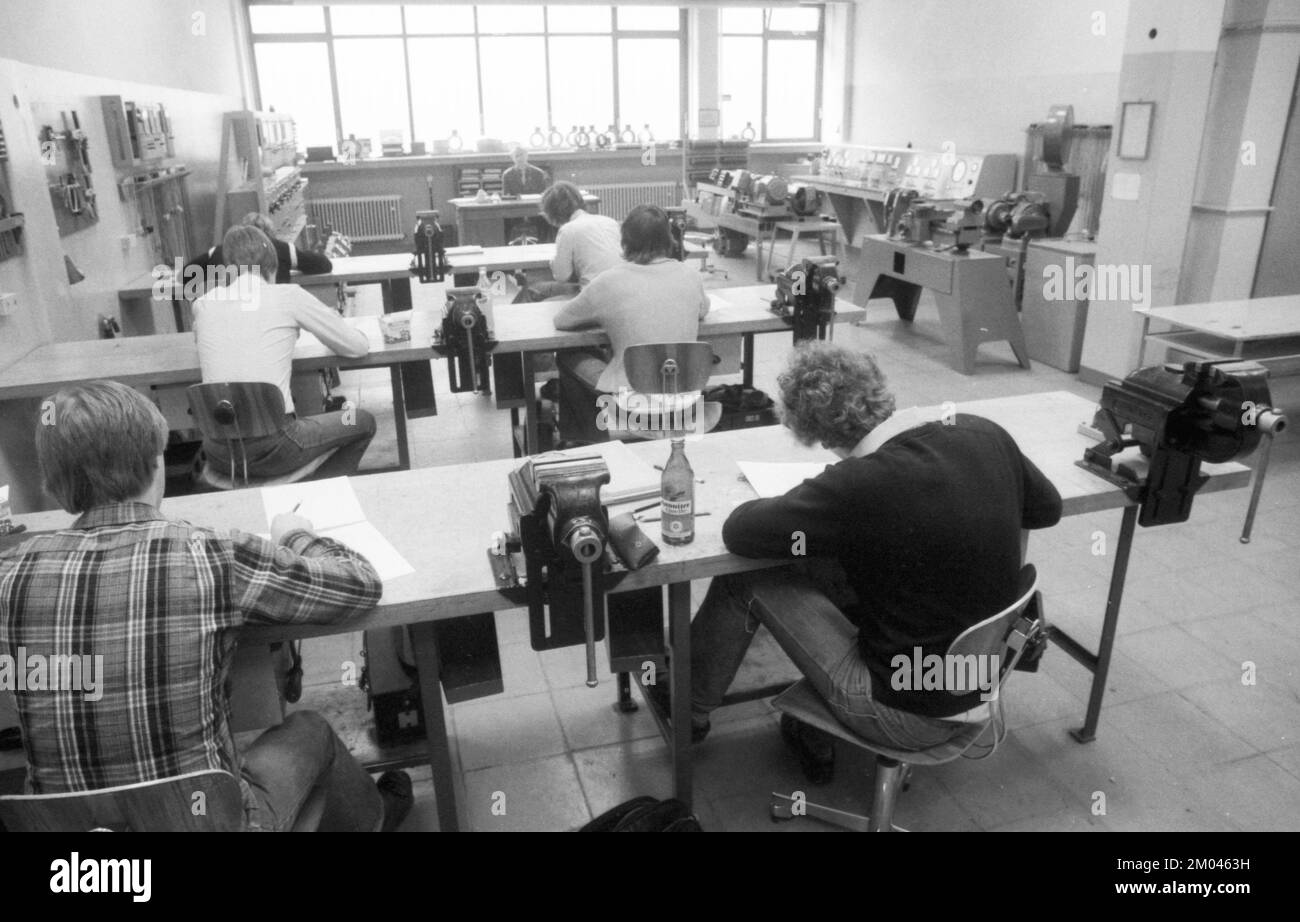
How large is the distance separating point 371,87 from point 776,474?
384 inches

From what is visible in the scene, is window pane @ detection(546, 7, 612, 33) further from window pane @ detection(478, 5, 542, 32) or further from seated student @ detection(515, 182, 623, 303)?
seated student @ detection(515, 182, 623, 303)

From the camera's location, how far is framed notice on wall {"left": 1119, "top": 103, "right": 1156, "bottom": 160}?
15.6 feet

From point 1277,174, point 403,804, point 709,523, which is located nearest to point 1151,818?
point 709,523

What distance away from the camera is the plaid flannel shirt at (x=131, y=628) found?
53.4 inches

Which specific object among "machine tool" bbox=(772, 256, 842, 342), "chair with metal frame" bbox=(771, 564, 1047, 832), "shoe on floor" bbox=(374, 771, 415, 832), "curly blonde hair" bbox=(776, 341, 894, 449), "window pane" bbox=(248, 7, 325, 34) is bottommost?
"shoe on floor" bbox=(374, 771, 415, 832)

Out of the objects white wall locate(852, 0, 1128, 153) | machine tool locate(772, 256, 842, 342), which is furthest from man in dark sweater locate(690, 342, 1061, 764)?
white wall locate(852, 0, 1128, 153)

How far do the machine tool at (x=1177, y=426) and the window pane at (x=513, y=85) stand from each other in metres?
9.59

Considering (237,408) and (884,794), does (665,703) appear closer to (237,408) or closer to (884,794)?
(884,794)

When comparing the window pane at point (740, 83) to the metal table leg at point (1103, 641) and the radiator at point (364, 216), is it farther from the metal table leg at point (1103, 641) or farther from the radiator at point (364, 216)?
the metal table leg at point (1103, 641)

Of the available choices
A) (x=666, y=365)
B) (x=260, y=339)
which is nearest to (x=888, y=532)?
(x=666, y=365)

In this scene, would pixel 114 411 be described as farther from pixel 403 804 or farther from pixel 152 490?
pixel 403 804

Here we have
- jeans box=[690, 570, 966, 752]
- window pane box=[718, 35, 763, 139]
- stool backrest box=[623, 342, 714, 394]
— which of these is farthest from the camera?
window pane box=[718, 35, 763, 139]

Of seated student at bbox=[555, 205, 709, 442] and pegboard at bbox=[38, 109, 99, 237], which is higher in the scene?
pegboard at bbox=[38, 109, 99, 237]

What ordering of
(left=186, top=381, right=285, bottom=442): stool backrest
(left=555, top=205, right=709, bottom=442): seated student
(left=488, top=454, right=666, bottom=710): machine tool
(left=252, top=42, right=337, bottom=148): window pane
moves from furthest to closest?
(left=252, top=42, right=337, bottom=148): window pane, (left=555, top=205, right=709, bottom=442): seated student, (left=186, top=381, right=285, bottom=442): stool backrest, (left=488, top=454, right=666, bottom=710): machine tool
